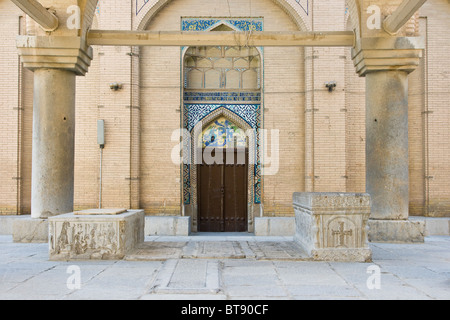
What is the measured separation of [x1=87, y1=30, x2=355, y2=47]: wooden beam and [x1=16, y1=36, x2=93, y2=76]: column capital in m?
0.42

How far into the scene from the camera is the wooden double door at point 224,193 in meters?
10.8

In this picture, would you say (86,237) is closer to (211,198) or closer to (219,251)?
(219,251)

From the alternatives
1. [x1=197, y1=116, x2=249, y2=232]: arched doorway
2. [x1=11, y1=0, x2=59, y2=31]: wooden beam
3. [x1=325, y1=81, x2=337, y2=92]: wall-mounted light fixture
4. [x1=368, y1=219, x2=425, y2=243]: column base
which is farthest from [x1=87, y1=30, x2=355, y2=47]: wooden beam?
[x1=197, y1=116, x2=249, y2=232]: arched doorway

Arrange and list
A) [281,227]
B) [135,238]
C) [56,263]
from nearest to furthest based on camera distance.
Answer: [56,263], [135,238], [281,227]

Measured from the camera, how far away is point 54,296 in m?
3.61

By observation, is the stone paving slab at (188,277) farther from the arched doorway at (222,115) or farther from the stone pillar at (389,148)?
the arched doorway at (222,115)

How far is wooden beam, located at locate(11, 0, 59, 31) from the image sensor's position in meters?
5.92

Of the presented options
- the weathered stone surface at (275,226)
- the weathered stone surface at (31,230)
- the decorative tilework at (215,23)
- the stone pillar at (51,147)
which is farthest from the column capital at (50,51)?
the weathered stone surface at (275,226)

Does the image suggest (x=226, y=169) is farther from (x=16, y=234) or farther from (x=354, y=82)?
(x=16, y=234)

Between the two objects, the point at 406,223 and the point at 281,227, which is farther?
the point at 281,227

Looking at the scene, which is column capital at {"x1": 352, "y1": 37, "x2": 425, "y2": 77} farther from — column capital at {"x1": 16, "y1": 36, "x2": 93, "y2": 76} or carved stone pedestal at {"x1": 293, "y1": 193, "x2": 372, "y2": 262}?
column capital at {"x1": 16, "y1": 36, "x2": 93, "y2": 76}

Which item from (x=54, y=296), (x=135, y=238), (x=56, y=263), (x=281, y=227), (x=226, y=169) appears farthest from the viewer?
(x=226, y=169)

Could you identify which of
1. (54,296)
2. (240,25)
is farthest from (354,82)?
(54,296)

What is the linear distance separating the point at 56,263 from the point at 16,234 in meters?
2.19
